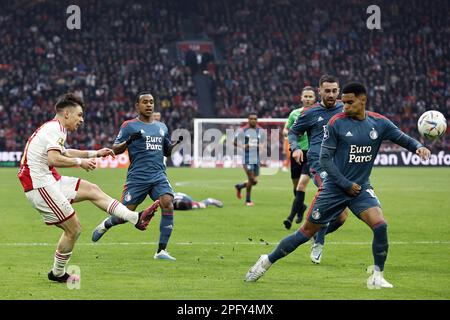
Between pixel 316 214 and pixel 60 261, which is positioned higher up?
pixel 316 214

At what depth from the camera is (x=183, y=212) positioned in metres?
20.7

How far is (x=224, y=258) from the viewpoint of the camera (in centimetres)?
1236

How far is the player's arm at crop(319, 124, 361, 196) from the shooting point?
953 cm

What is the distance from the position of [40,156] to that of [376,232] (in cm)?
371

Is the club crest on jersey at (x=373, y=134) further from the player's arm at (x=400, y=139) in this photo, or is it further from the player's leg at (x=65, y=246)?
the player's leg at (x=65, y=246)

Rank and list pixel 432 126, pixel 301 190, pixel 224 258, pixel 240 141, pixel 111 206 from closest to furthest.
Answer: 1. pixel 111 206
2. pixel 432 126
3. pixel 224 258
4. pixel 301 190
5. pixel 240 141

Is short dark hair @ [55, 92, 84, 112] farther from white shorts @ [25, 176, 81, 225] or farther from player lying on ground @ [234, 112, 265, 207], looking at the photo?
player lying on ground @ [234, 112, 265, 207]

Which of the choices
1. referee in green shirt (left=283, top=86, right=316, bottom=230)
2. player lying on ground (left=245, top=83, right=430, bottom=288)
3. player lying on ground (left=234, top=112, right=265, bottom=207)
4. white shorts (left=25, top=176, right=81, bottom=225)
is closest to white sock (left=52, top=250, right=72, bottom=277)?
white shorts (left=25, top=176, right=81, bottom=225)

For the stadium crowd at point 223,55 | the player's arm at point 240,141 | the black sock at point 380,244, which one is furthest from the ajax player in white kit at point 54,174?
the stadium crowd at point 223,55

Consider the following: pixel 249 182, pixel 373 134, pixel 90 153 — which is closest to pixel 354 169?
pixel 373 134

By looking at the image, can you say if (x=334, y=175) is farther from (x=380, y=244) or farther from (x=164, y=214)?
(x=164, y=214)

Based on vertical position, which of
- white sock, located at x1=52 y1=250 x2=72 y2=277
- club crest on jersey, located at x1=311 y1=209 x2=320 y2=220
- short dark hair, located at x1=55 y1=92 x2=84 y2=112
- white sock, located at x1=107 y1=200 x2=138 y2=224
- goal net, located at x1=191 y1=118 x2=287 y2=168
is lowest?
goal net, located at x1=191 y1=118 x2=287 y2=168

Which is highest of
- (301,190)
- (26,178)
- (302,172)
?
(26,178)

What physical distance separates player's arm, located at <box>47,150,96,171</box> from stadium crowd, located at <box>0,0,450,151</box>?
1472 inches
